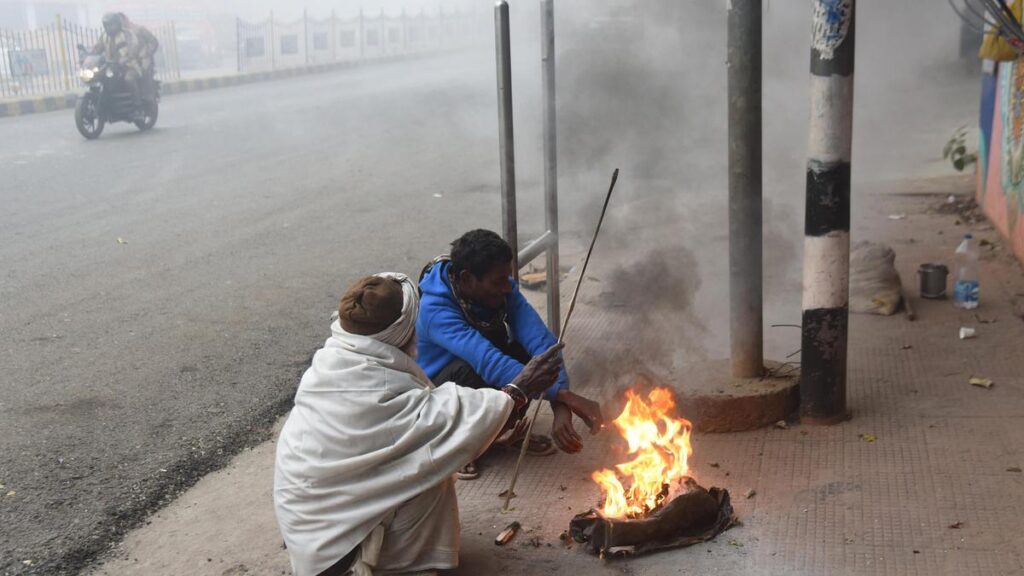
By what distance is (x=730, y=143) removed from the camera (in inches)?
159

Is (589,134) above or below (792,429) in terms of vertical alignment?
above

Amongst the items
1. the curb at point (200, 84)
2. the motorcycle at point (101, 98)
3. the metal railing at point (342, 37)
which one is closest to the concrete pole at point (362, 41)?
the metal railing at point (342, 37)

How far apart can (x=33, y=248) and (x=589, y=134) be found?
4288mm

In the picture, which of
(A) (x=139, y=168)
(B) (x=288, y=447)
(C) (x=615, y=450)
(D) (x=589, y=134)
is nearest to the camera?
(B) (x=288, y=447)

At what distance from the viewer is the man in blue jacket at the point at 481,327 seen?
333 centimetres

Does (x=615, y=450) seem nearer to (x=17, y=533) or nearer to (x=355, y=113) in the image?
(x=17, y=533)

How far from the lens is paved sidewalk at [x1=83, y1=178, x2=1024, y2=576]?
120 inches

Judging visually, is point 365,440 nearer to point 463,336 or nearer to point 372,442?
point 372,442

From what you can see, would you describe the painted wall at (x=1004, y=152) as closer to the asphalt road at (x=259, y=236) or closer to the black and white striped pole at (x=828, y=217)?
the asphalt road at (x=259, y=236)

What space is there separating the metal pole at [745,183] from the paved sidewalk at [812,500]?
382 mm

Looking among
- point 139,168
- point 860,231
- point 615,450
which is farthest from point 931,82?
point 615,450

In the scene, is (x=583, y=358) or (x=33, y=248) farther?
(x=33, y=248)

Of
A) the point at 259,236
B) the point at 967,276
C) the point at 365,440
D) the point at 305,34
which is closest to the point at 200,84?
the point at 305,34

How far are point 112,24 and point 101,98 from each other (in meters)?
1.42
